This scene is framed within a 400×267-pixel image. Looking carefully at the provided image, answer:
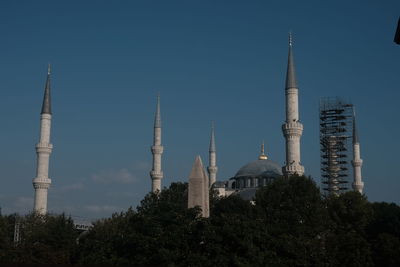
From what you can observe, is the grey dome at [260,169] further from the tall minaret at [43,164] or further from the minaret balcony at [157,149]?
the tall minaret at [43,164]

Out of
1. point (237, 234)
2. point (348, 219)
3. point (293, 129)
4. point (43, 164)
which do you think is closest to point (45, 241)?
point (43, 164)

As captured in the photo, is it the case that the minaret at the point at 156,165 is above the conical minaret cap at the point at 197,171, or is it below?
above

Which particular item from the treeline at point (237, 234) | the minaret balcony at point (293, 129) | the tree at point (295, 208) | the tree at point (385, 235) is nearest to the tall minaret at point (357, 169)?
the treeline at point (237, 234)

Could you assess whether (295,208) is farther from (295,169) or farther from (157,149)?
(157,149)

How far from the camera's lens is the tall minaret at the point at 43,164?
155ft

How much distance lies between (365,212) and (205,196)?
55.0 feet

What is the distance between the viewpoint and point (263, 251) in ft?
82.9

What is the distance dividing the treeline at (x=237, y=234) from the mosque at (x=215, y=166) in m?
1.79

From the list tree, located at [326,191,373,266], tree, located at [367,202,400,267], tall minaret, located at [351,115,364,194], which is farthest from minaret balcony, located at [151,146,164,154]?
tree, located at [367,202,400,267]

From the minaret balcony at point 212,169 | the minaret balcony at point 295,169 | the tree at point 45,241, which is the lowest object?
the tree at point 45,241

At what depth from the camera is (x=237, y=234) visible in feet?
80.7

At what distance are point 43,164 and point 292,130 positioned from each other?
2088 centimetres

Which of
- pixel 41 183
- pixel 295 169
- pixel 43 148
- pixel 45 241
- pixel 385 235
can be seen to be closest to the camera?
pixel 385 235

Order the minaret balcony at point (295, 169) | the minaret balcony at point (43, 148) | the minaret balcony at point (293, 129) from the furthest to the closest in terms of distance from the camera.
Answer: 1. the minaret balcony at point (43, 148)
2. the minaret balcony at point (295, 169)
3. the minaret balcony at point (293, 129)
